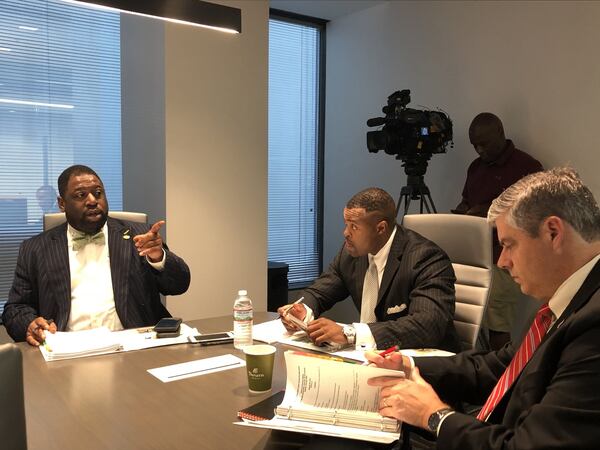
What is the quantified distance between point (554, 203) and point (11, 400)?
3.46 ft

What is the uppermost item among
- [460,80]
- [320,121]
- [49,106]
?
[460,80]

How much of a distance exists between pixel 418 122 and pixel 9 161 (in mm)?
2755

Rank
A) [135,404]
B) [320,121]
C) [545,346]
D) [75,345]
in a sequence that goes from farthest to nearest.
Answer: [320,121] → [75,345] → [135,404] → [545,346]

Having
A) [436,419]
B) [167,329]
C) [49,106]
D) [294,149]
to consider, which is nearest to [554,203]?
[436,419]

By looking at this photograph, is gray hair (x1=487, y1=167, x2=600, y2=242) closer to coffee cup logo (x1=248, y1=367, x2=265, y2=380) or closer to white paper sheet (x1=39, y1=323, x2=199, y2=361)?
coffee cup logo (x1=248, y1=367, x2=265, y2=380)

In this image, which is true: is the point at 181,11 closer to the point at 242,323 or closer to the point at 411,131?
the point at 242,323

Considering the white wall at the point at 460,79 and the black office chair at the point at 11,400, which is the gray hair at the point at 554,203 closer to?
the black office chair at the point at 11,400

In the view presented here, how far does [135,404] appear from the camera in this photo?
4.56ft

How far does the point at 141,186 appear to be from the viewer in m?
3.72

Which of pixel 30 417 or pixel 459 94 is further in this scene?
pixel 459 94

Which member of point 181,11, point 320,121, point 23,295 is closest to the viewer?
point 181,11

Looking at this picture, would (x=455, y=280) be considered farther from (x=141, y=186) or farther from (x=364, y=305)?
(x=141, y=186)

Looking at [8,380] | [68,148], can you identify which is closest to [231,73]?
[68,148]

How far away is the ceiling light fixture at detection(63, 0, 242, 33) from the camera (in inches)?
75.1
